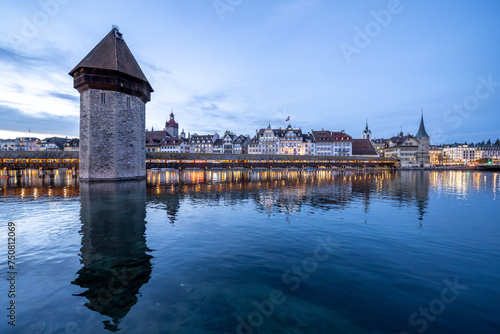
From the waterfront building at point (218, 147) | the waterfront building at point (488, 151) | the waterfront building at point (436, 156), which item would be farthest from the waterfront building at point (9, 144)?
the waterfront building at point (488, 151)

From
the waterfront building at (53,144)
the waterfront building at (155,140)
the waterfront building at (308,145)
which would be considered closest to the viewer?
the waterfront building at (308,145)

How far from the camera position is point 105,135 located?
3130cm

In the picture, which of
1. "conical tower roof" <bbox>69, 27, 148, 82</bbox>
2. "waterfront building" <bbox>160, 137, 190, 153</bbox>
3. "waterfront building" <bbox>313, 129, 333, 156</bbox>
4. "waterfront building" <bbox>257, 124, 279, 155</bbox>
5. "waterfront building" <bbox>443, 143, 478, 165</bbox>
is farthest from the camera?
"waterfront building" <bbox>443, 143, 478, 165</bbox>

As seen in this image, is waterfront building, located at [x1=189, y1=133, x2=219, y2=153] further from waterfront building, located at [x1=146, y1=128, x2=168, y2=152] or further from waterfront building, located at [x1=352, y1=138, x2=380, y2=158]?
waterfront building, located at [x1=352, y1=138, x2=380, y2=158]

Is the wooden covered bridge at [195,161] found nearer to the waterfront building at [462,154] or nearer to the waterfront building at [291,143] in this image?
the waterfront building at [291,143]

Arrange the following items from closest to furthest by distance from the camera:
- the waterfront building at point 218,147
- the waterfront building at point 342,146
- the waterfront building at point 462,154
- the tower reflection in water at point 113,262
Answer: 1. the tower reflection in water at point 113,262
2. the waterfront building at point 342,146
3. the waterfront building at point 218,147
4. the waterfront building at point 462,154

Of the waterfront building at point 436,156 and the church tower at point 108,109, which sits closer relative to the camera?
the church tower at point 108,109

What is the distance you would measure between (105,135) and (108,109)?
3225mm

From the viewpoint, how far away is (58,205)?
15875mm

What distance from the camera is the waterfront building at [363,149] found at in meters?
99.5

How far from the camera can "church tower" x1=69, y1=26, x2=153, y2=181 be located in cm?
3033

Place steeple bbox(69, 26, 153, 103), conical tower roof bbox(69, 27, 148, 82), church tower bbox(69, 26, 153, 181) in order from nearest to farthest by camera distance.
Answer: steeple bbox(69, 26, 153, 103) → conical tower roof bbox(69, 27, 148, 82) → church tower bbox(69, 26, 153, 181)

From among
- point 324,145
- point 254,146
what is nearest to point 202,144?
point 254,146

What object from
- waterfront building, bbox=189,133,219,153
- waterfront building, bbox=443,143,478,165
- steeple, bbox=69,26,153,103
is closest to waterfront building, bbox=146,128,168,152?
waterfront building, bbox=189,133,219,153
